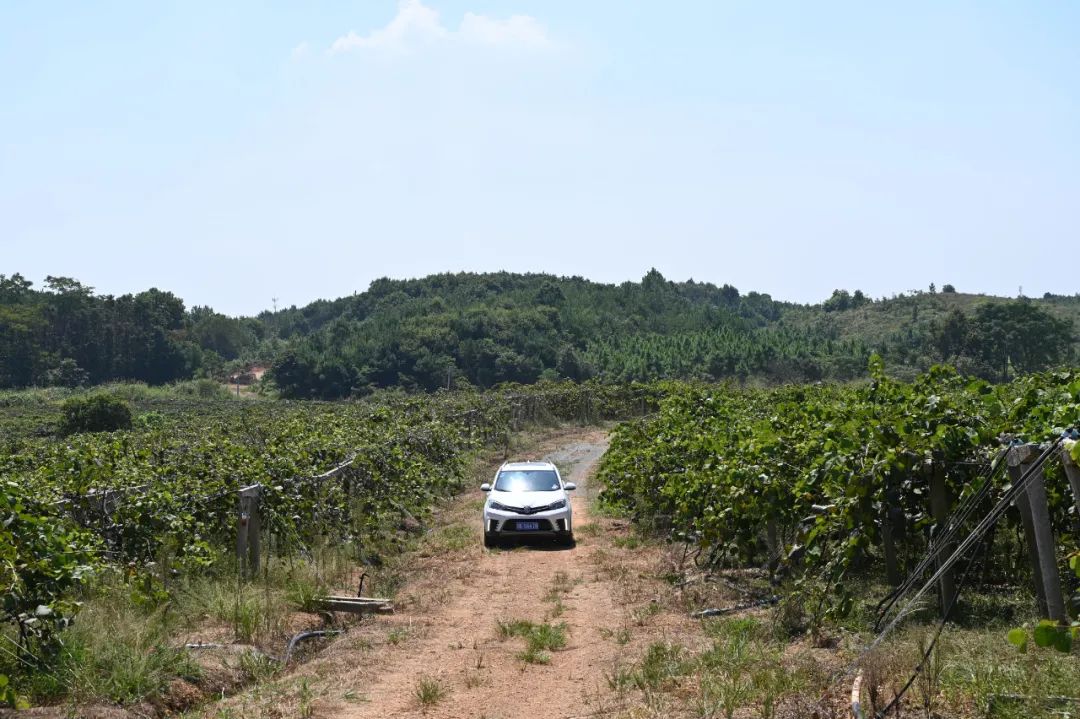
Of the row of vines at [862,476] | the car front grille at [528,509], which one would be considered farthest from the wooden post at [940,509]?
the car front grille at [528,509]

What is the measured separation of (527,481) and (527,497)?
0.64m

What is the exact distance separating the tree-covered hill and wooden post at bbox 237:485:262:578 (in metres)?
42.3

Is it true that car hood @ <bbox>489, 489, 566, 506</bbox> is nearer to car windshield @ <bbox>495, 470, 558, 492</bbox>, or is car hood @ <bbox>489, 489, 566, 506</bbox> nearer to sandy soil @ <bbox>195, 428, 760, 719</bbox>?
car windshield @ <bbox>495, 470, 558, 492</bbox>

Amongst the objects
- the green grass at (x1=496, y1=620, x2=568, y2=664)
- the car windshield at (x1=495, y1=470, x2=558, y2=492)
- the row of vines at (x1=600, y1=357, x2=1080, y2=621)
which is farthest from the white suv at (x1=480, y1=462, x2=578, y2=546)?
the green grass at (x1=496, y1=620, x2=568, y2=664)

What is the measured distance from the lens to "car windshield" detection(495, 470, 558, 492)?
15172 mm

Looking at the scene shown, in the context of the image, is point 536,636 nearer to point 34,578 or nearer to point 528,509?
point 34,578

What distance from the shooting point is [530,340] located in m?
94.9

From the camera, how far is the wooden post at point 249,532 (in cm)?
1006

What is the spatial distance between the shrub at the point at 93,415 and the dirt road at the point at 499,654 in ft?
128

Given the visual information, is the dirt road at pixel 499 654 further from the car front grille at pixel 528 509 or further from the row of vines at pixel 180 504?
the row of vines at pixel 180 504

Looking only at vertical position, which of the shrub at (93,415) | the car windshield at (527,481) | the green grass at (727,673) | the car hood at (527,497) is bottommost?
the green grass at (727,673)

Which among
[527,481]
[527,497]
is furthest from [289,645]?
[527,481]

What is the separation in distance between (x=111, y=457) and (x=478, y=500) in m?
9.45

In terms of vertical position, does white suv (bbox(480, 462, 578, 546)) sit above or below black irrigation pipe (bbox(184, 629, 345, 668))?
above
